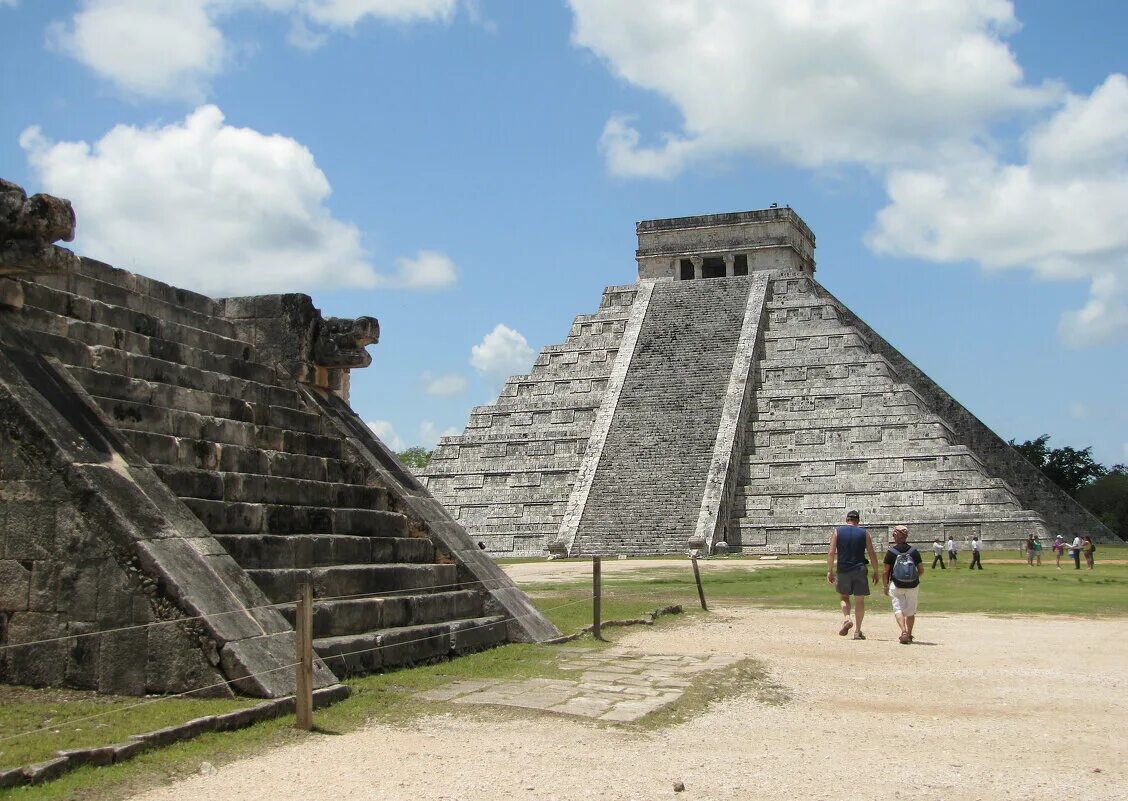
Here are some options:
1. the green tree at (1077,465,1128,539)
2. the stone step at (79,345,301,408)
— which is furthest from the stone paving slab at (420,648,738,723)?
the green tree at (1077,465,1128,539)

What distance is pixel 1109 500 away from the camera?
5234 cm

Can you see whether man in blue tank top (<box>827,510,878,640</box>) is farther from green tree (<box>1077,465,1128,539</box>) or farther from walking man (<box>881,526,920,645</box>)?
green tree (<box>1077,465,1128,539</box>)

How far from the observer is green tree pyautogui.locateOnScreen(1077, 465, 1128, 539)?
50938 mm

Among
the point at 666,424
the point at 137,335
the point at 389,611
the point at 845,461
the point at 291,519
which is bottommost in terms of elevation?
the point at 389,611

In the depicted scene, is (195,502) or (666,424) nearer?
(195,502)

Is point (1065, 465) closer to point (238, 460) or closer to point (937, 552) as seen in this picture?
point (937, 552)

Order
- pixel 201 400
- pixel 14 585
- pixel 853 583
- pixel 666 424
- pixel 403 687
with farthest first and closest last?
pixel 666 424
pixel 853 583
pixel 201 400
pixel 403 687
pixel 14 585

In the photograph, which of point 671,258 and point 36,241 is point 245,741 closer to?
point 36,241

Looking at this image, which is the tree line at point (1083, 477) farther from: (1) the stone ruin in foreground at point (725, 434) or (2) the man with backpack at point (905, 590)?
(2) the man with backpack at point (905, 590)

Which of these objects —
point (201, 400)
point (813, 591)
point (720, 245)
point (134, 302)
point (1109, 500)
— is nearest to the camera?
point (201, 400)

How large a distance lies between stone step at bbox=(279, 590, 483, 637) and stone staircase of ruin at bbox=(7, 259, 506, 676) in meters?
0.01

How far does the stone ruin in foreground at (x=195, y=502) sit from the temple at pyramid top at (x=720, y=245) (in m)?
28.8

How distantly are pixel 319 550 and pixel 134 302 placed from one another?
2.69 metres

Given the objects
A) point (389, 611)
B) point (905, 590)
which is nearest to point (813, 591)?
point (905, 590)
